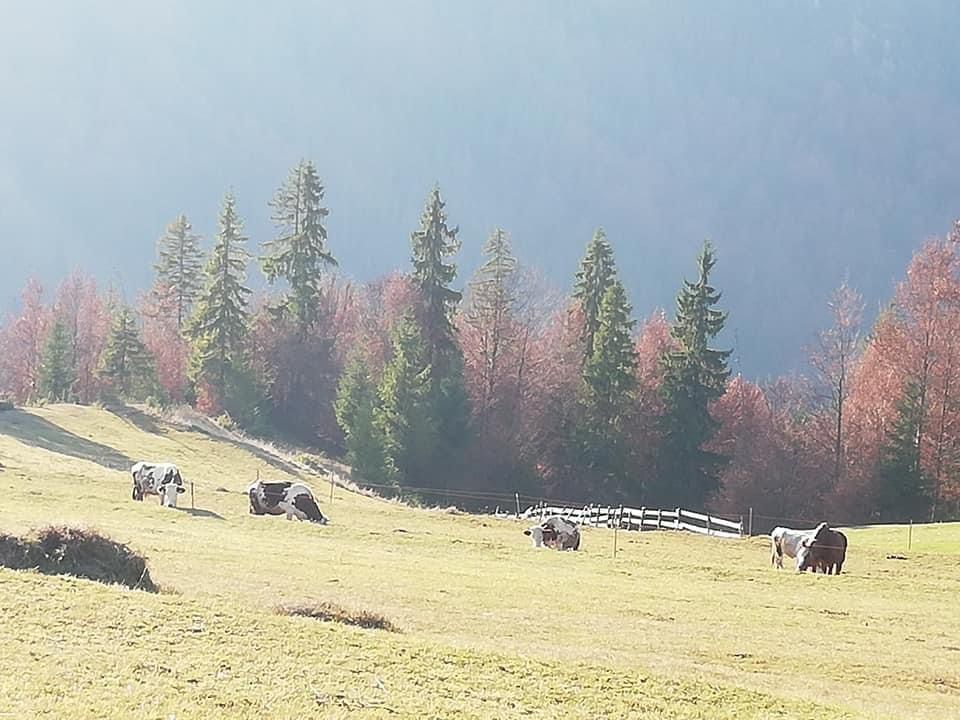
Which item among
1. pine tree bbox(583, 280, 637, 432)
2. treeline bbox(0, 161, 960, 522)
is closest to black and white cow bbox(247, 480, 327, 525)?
treeline bbox(0, 161, 960, 522)

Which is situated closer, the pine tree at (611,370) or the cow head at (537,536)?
the cow head at (537,536)

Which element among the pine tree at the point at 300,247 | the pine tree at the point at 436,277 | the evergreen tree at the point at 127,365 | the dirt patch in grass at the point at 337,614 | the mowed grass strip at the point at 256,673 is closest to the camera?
the mowed grass strip at the point at 256,673

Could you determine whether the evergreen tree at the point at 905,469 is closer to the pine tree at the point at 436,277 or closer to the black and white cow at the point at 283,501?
the pine tree at the point at 436,277

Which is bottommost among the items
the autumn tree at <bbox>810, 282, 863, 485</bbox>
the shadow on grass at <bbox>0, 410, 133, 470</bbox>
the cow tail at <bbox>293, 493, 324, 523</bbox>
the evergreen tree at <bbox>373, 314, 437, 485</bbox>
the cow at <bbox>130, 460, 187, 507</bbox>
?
the cow tail at <bbox>293, 493, 324, 523</bbox>

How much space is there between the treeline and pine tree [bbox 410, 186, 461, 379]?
0.41 ft

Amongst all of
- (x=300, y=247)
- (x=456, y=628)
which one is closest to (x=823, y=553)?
(x=456, y=628)

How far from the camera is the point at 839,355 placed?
5909 cm

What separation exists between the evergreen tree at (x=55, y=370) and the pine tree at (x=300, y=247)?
1378 centimetres

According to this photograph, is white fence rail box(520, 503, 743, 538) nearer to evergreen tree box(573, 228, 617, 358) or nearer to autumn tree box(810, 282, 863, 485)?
autumn tree box(810, 282, 863, 485)

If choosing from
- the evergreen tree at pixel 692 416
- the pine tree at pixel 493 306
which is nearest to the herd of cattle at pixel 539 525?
the evergreen tree at pixel 692 416

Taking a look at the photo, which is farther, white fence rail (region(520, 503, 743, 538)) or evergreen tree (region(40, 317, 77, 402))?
evergreen tree (region(40, 317, 77, 402))

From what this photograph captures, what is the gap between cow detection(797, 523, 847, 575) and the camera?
1130 inches

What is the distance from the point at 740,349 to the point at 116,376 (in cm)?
15184

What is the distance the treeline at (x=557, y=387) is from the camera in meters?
54.6
